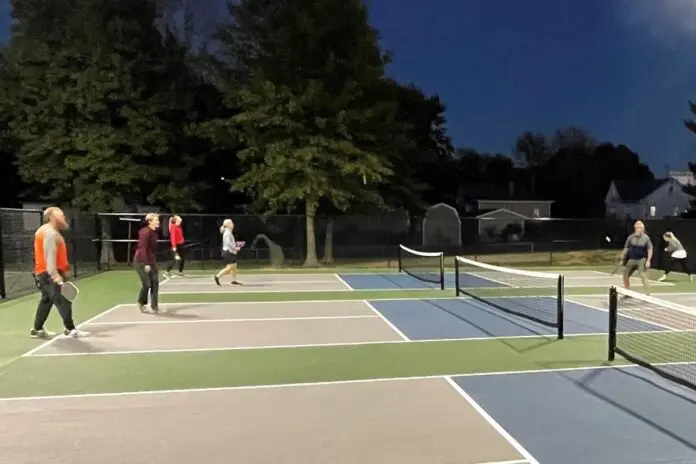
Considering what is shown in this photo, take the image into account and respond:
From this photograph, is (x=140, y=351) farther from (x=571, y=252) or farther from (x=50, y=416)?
(x=571, y=252)

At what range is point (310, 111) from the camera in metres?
26.4

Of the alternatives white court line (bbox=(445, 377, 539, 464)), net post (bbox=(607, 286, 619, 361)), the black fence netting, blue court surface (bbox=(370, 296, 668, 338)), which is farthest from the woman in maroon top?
net post (bbox=(607, 286, 619, 361))

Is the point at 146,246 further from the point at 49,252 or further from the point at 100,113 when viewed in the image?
the point at 100,113

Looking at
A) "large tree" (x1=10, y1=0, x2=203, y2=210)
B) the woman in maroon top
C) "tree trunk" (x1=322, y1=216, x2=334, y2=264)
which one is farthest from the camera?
"large tree" (x1=10, y1=0, x2=203, y2=210)

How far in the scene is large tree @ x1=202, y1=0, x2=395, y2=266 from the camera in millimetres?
25328

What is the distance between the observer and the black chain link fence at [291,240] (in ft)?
75.2

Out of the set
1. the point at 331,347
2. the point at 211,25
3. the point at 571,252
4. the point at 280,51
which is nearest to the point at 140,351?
the point at 331,347

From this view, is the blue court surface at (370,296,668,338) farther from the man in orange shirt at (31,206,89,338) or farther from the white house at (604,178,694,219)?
the white house at (604,178,694,219)

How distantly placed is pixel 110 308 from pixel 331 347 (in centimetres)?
617

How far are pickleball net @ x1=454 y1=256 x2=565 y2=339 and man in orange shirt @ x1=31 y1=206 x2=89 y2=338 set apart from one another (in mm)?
7565

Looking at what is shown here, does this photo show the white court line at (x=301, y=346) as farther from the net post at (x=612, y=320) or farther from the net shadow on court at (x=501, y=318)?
the net post at (x=612, y=320)

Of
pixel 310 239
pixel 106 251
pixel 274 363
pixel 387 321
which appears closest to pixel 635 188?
pixel 310 239

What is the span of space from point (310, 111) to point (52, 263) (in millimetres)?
18458

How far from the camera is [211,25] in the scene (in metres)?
45.8
